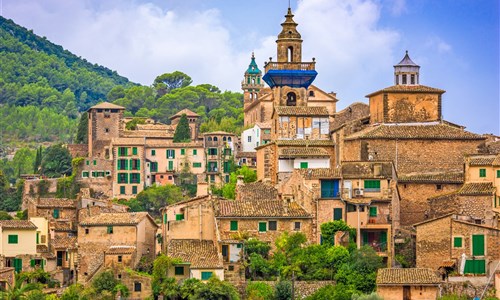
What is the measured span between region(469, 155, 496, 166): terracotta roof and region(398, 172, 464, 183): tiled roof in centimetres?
171

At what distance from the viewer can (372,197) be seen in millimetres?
55469

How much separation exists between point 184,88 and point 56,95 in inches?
1450

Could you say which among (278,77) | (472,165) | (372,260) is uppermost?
(278,77)

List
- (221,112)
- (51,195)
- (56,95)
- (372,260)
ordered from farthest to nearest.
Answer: (56,95), (221,112), (51,195), (372,260)

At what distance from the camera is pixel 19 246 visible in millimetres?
62094

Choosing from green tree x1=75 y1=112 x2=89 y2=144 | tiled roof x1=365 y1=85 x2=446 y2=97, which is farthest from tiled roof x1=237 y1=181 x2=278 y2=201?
green tree x1=75 y1=112 x2=89 y2=144

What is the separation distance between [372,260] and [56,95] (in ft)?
377

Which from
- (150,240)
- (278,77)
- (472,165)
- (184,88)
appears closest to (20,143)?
(184,88)

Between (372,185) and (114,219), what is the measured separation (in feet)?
39.6

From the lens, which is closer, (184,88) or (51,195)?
(51,195)

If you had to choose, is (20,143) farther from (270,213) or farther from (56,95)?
(270,213)

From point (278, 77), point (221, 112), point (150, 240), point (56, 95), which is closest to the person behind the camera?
point (150, 240)

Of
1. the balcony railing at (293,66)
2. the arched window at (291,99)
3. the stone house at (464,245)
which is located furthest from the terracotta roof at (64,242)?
the stone house at (464,245)

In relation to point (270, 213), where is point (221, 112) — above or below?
above
